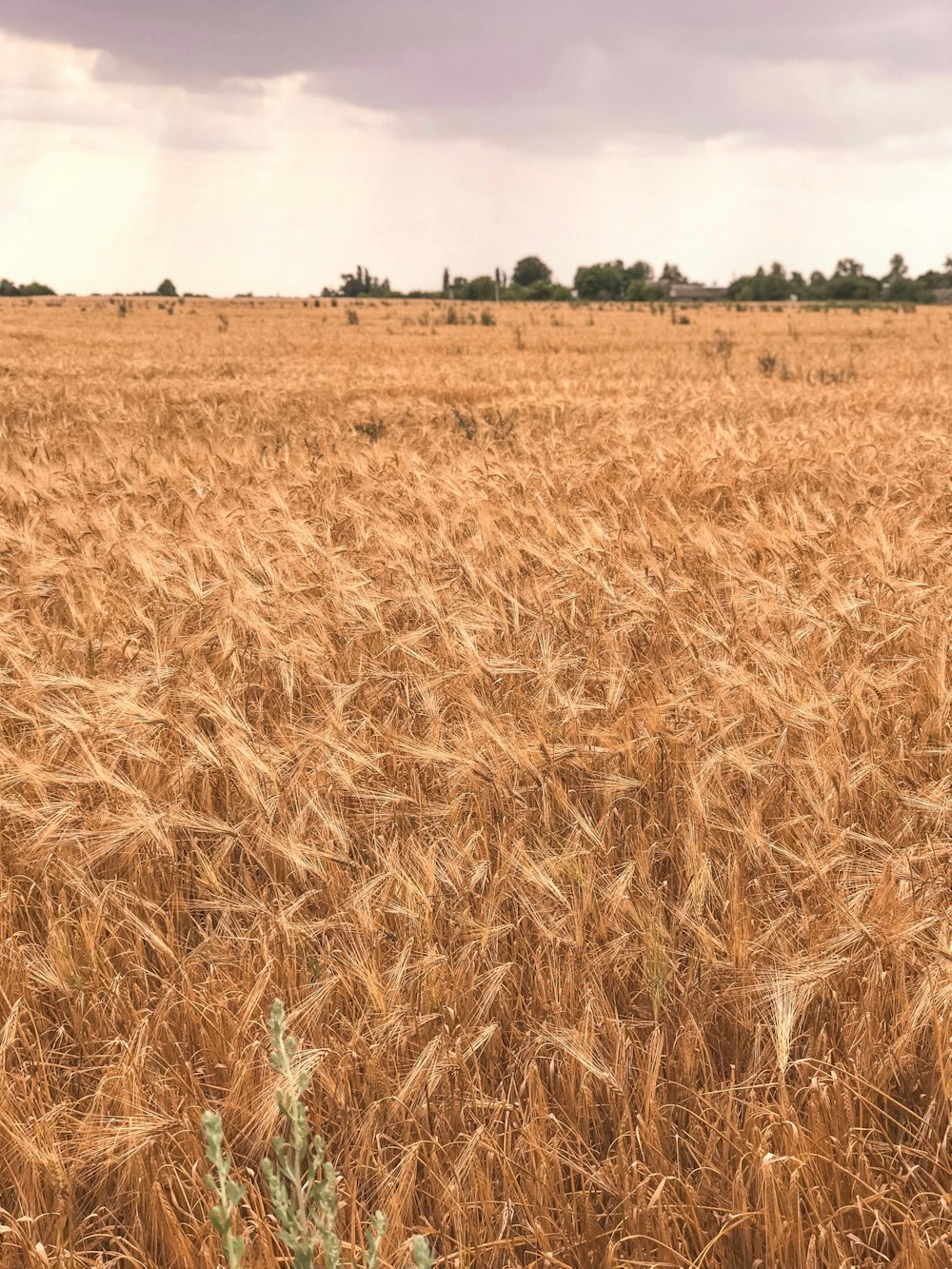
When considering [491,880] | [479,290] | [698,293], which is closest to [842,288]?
[698,293]

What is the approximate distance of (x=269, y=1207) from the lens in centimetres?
123

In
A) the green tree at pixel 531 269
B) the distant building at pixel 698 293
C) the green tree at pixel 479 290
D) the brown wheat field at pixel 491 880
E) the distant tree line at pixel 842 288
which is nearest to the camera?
the brown wheat field at pixel 491 880

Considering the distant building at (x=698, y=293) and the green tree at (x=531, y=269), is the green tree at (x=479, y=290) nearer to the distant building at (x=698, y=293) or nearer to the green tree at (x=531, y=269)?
the distant building at (x=698, y=293)

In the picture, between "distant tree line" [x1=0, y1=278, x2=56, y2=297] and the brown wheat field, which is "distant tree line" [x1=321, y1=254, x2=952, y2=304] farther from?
the brown wheat field

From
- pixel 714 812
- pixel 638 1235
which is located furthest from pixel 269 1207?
pixel 714 812

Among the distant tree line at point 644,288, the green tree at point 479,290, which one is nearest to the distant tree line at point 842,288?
the distant tree line at point 644,288

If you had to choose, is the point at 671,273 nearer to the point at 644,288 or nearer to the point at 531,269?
the point at 531,269

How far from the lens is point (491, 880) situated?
1.67 meters

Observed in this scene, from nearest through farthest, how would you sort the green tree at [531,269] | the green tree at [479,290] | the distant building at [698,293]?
the distant building at [698,293], the green tree at [479,290], the green tree at [531,269]

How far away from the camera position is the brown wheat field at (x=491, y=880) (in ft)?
3.96

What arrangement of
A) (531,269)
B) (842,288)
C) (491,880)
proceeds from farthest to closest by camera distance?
(531,269)
(842,288)
(491,880)

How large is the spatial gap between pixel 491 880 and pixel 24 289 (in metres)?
89.1

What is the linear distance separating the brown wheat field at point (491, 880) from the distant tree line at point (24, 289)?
80637 mm

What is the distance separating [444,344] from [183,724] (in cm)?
1735
